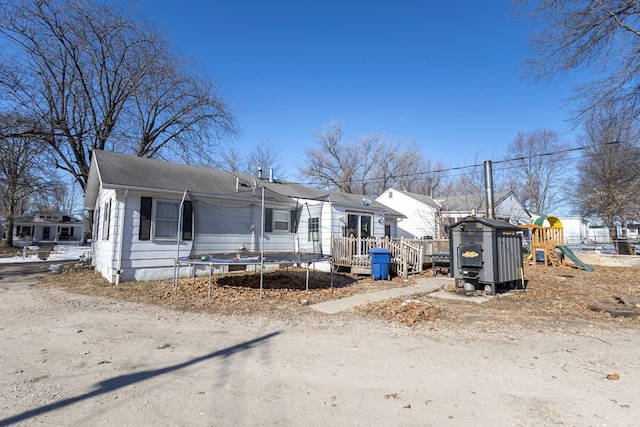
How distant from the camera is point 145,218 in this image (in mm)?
9953

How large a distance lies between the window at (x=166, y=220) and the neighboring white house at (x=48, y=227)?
1795 inches

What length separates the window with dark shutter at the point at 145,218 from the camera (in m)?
9.88

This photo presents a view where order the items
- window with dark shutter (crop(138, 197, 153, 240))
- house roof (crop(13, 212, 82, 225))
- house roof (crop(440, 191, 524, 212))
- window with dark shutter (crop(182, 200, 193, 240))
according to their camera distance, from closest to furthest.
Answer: window with dark shutter (crop(138, 197, 153, 240)), window with dark shutter (crop(182, 200, 193, 240)), house roof (crop(440, 191, 524, 212)), house roof (crop(13, 212, 82, 225))

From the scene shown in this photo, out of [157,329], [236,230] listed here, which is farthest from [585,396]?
[236,230]

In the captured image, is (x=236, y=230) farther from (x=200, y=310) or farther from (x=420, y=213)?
(x=420, y=213)

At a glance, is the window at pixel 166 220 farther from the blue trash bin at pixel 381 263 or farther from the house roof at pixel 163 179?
the blue trash bin at pixel 381 263

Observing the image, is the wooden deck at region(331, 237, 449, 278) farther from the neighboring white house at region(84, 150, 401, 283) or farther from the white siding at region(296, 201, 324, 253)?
the neighboring white house at region(84, 150, 401, 283)

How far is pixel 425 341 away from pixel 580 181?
92.6 ft

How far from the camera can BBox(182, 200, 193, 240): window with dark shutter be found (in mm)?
10617

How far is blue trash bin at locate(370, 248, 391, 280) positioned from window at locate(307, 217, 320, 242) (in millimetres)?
3254

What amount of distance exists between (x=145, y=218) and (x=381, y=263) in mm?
7673

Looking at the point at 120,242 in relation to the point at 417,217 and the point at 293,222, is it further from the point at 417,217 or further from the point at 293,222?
the point at 417,217

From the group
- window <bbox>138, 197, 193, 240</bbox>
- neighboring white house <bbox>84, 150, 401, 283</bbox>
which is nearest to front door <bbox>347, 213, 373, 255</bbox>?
neighboring white house <bbox>84, 150, 401, 283</bbox>

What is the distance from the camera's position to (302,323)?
→ 223 inches
